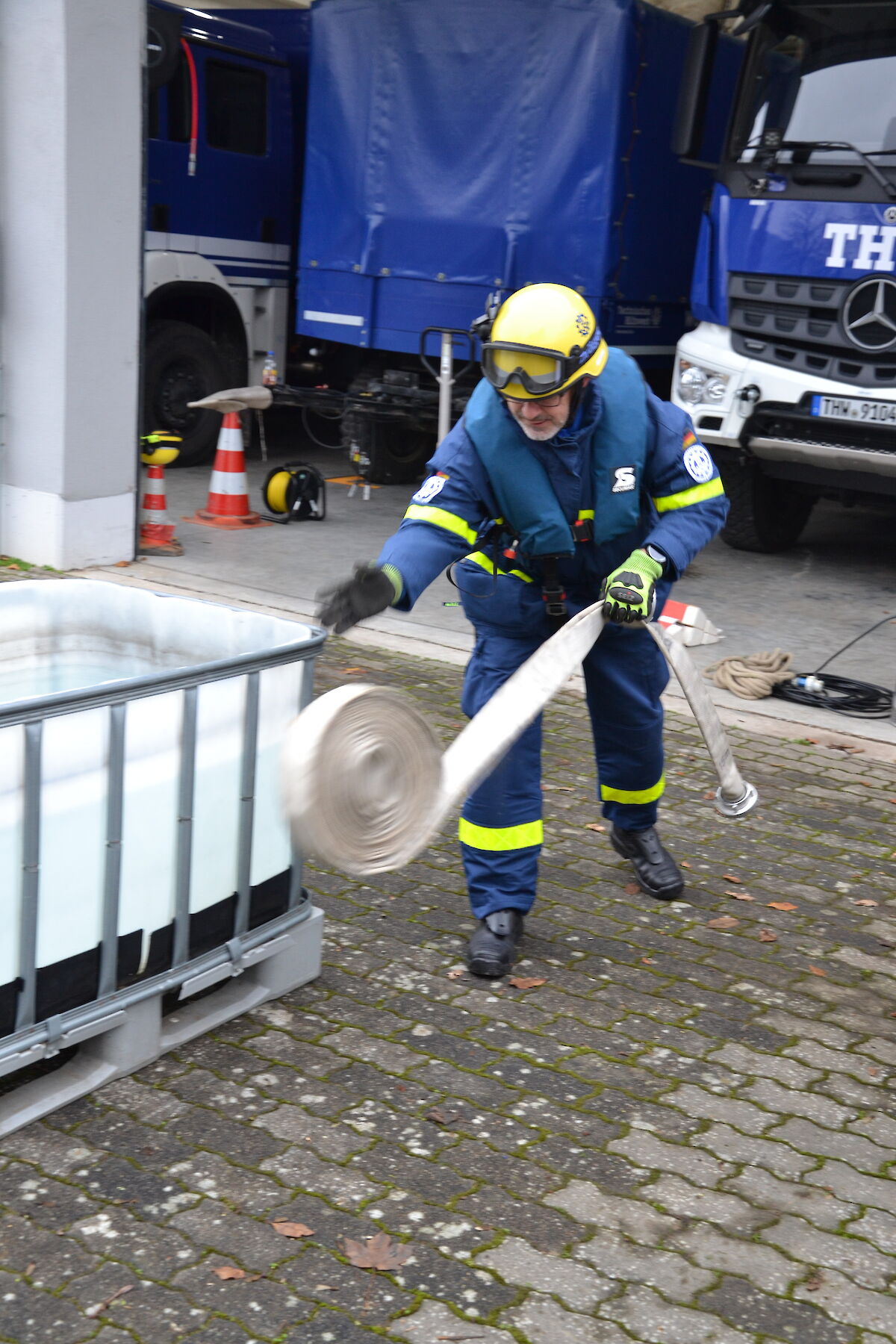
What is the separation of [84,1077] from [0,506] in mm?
5464

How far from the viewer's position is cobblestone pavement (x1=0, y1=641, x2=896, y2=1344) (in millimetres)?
2664

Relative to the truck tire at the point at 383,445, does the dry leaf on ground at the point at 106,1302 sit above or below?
below

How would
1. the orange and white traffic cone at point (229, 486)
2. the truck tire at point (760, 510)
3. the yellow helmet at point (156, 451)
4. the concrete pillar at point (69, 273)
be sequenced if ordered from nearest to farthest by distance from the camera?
1. the concrete pillar at point (69, 273)
2. the yellow helmet at point (156, 451)
3. the truck tire at point (760, 510)
4. the orange and white traffic cone at point (229, 486)

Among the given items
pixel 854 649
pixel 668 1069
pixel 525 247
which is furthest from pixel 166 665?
pixel 525 247

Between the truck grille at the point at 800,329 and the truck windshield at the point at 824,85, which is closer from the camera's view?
the truck windshield at the point at 824,85

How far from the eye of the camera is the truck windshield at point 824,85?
795cm

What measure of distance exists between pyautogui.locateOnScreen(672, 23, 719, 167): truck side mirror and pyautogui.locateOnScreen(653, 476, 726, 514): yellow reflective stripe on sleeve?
506cm

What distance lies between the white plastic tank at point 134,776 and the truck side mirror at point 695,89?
18.9ft

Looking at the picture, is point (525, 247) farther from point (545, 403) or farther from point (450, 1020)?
point (450, 1020)

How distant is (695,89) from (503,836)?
5.78 metres

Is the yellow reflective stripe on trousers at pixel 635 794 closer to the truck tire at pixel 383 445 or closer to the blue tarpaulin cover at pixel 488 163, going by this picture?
the blue tarpaulin cover at pixel 488 163

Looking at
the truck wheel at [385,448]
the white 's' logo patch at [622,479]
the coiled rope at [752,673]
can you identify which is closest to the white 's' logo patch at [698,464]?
the white 's' logo patch at [622,479]

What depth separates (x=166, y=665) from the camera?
12.5ft

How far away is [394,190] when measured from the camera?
10.1 metres
